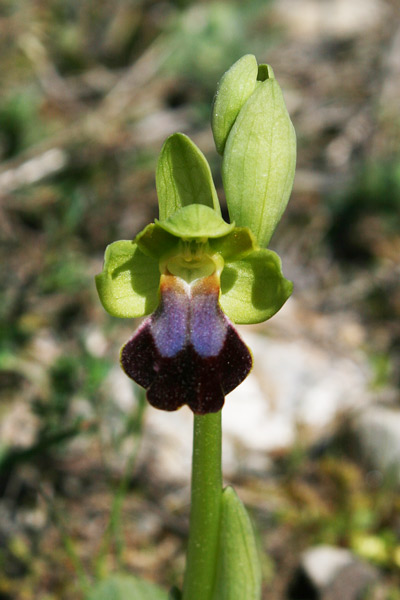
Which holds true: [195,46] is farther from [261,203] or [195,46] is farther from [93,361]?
[261,203]

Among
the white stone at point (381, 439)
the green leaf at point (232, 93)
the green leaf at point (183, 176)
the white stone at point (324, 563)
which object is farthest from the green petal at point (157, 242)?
the white stone at point (381, 439)

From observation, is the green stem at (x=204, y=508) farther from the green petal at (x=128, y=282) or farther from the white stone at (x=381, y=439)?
the white stone at (x=381, y=439)

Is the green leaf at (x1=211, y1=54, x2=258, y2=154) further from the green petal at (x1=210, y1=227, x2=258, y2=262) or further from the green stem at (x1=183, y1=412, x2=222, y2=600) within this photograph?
the green stem at (x1=183, y1=412, x2=222, y2=600)

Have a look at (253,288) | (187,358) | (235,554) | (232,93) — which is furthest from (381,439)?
(232,93)

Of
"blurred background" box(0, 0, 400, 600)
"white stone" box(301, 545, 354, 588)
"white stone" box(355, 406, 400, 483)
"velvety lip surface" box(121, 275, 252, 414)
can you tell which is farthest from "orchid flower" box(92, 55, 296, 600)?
"white stone" box(355, 406, 400, 483)

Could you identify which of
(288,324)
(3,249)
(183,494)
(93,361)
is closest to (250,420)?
(183,494)

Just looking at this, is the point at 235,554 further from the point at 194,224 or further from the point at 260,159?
the point at 260,159
